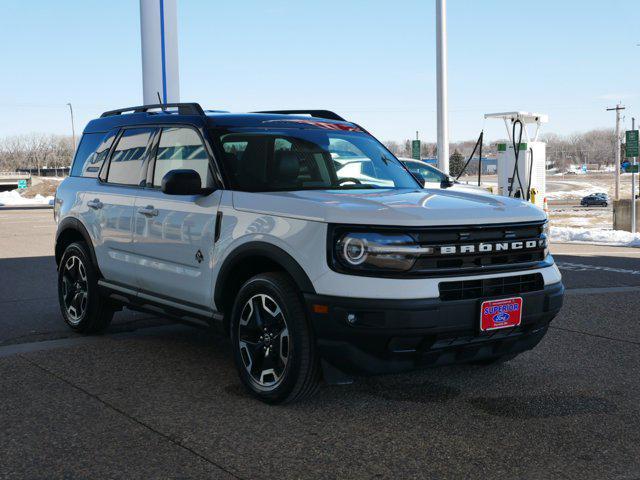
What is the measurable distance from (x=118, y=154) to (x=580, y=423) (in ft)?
13.6

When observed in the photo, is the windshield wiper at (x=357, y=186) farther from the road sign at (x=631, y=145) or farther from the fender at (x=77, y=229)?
the road sign at (x=631, y=145)

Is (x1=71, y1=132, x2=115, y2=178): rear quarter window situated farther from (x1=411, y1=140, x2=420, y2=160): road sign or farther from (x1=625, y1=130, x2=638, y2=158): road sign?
(x1=411, y1=140, x2=420, y2=160): road sign

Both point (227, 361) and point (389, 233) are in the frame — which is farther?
point (227, 361)

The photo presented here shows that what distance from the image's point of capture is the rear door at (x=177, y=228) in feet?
17.3

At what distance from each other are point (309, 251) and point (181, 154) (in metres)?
1.74

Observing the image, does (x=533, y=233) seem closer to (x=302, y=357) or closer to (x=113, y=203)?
(x=302, y=357)

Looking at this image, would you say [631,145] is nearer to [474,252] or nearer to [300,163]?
[300,163]

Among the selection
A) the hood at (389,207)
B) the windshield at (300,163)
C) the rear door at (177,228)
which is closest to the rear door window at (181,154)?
the rear door at (177,228)

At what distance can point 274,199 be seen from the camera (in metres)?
4.84

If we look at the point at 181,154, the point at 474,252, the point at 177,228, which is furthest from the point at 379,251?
the point at 181,154

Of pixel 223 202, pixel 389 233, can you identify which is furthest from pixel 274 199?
→ pixel 389 233

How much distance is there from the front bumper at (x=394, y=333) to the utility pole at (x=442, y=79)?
59.8 ft

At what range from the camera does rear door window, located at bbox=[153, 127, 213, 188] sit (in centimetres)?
548

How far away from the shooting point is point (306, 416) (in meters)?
4.60
